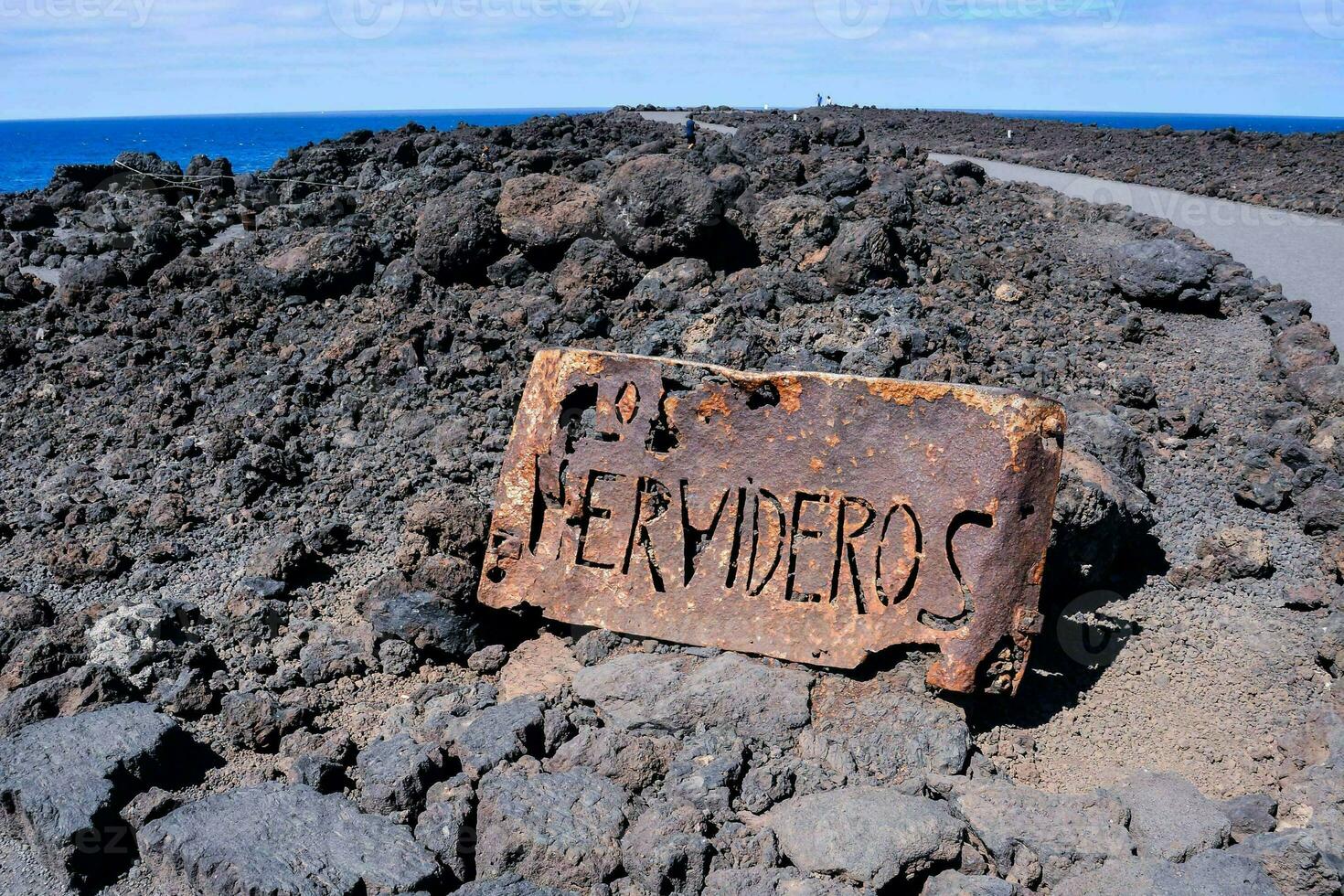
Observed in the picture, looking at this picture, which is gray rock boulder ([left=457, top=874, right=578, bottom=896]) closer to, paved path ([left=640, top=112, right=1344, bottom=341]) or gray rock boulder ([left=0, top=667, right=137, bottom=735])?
gray rock boulder ([left=0, top=667, right=137, bottom=735])

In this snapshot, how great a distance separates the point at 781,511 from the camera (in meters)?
4.30

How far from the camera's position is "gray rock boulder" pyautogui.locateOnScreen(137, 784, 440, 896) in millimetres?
3090

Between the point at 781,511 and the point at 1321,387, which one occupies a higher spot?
the point at 1321,387

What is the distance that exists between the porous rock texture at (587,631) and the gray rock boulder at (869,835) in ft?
0.05

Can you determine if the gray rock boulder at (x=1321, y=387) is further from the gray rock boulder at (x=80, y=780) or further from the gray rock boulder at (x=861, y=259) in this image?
the gray rock boulder at (x=80, y=780)

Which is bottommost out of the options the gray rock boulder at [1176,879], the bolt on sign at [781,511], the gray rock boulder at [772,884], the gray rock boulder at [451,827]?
the gray rock boulder at [451,827]

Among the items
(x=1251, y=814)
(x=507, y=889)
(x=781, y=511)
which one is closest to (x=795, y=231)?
(x=781, y=511)

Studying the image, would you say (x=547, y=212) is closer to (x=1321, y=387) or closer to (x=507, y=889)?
(x=1321, y=387)

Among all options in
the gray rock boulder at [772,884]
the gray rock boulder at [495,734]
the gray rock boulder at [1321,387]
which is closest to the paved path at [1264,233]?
the gray rock boulder at [1321,387]

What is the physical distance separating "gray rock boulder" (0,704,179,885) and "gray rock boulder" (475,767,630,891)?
1.21 m

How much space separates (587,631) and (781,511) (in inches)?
40.5

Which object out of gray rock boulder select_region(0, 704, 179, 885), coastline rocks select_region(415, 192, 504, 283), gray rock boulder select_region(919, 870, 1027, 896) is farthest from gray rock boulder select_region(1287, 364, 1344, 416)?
gray rock boulder select_region(0, 704, 179, 885)

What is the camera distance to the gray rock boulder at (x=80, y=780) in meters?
3.34

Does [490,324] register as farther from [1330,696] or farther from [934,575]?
[1330,696]
